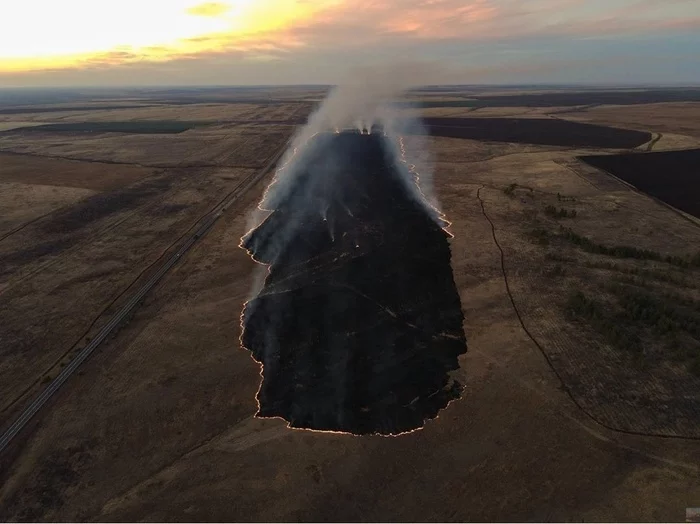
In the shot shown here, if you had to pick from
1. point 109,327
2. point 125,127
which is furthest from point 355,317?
point 125,127

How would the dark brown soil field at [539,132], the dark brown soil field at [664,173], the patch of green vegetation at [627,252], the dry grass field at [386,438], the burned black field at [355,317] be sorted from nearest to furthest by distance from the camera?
the dry grass field at [386,438], the burned black field at [355,317], the patch of green vegetation at [627,252], the dark brown soil field at [664,173], the dark brown soil field at [539,132]

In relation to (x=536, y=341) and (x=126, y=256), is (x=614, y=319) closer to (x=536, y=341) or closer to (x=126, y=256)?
(x=536, y=341)

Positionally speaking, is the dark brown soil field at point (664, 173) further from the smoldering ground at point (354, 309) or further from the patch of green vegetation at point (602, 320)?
the smoldering ground at point (354, 309)

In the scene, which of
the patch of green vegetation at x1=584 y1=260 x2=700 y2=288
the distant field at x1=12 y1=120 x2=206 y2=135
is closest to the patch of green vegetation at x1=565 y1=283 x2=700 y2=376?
the patch of green vegetation at x1=584 y1=260 x2=700 y2=288

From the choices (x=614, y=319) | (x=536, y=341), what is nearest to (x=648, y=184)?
Result: (x=614, y=319)

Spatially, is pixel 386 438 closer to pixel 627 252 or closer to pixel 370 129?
pixel 627 252

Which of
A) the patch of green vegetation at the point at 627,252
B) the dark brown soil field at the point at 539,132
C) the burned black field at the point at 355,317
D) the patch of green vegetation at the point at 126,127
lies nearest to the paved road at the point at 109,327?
the burned black field at the point at 355,317
